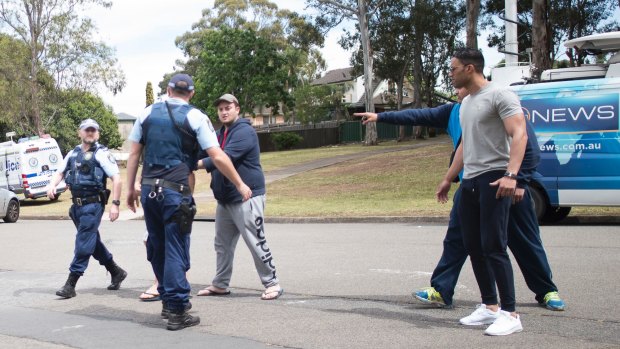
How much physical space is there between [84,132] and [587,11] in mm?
41562

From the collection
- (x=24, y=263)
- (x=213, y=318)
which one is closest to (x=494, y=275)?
(x=213, y=318)

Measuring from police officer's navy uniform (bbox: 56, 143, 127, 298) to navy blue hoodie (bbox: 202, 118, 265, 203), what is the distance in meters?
1.50

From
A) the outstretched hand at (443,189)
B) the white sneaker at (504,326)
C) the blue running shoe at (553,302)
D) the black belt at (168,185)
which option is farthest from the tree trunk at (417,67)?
the white sneaker at (504,326)

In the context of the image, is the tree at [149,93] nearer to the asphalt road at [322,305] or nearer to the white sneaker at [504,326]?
the asphalt road at [322,305]

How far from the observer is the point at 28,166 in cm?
2883

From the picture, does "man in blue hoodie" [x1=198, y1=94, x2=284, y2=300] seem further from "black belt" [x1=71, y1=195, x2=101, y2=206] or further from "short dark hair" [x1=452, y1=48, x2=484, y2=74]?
"short dark hair" [x1=452, y1=48, x2=484, y2=74]

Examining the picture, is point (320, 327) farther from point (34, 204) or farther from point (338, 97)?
point (338, 97)

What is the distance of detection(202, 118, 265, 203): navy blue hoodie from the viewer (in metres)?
7.15

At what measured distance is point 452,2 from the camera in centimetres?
4844

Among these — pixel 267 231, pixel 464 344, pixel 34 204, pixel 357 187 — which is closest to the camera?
pixel 464 344

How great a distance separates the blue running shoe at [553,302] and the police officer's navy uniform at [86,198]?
453cm

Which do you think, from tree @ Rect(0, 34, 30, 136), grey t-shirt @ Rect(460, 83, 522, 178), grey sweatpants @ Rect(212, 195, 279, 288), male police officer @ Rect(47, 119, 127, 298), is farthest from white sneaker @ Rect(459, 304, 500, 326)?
tree @ Rect(0, 34, 30, 136)

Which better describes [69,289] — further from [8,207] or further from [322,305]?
[8,207]

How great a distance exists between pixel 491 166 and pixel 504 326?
3.77ft
